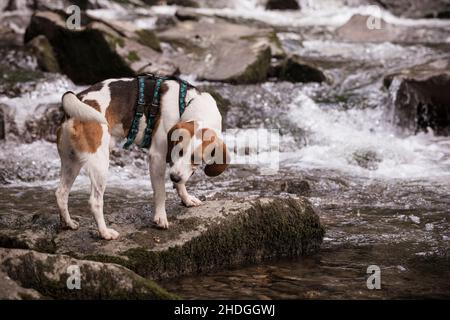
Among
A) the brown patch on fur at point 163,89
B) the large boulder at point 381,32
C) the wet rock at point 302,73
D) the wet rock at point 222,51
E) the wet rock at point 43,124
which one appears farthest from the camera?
the large boulder at point 381,32

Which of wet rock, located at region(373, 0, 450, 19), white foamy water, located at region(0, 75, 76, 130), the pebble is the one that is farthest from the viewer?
wet rock, located at region(373, 0, 450, 19)

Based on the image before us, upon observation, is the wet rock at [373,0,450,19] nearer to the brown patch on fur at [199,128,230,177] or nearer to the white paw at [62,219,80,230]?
the brown patch on fur at [199,128,230,177]

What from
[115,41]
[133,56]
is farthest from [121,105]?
[115,41]

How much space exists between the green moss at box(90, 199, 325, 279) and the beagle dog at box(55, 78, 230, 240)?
343mm

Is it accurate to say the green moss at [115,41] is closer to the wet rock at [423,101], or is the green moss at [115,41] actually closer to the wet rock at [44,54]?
the wet rock at [44,54]

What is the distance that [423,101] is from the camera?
12.3m

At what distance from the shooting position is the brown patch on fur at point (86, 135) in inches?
222

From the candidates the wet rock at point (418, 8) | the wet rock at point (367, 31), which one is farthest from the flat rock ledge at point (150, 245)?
the wet rock at point (418, 8)

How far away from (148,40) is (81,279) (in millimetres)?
9790

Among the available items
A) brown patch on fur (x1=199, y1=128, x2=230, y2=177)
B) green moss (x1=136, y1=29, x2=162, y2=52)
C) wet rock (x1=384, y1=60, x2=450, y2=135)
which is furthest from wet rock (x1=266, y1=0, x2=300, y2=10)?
brown patch on fur (x1=199, y1=128, x2=230, y2=177)

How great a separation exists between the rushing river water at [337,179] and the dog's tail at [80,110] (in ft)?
4.64

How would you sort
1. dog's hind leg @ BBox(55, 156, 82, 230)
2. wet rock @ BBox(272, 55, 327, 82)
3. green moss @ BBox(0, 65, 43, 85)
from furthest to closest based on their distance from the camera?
wet rock @ BBox(272, 55, 327, 82) < green moss @ BBox(0, 65, 43, 85) < dog's hind leg @ BBox(55, 156, 82, 230)

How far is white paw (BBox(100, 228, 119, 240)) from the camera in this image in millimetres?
5777
